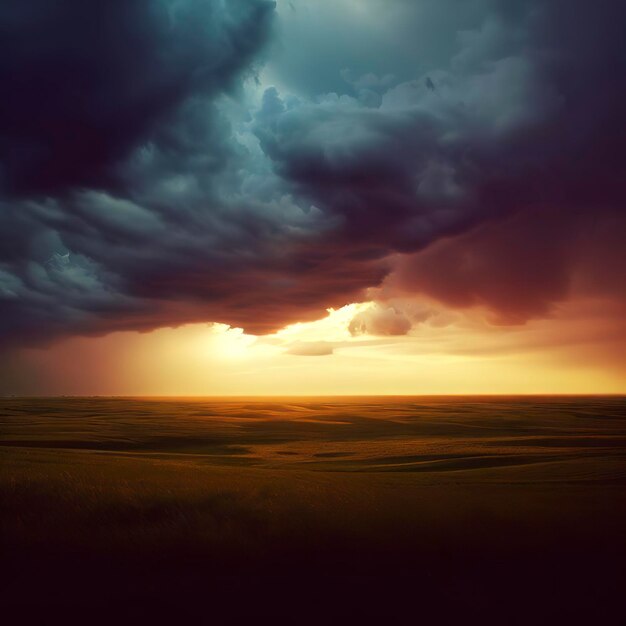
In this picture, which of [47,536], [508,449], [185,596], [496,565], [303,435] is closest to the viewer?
[185,596]

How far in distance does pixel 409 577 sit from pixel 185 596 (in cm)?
350

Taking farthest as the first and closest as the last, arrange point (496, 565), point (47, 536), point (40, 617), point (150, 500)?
point (150, 500) → point (47, 536) → point (496, 565) → point (40, 617)

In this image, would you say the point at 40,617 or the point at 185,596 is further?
the point at 185,596

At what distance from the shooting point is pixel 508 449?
20.9 metres

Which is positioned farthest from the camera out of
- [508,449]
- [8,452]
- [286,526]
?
[508,449]

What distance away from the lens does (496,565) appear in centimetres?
780

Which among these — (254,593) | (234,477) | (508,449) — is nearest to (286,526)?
(254,593)

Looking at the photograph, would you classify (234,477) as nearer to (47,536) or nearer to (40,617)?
(47,536)

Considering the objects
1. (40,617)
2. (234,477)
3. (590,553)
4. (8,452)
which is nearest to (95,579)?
(40,617)

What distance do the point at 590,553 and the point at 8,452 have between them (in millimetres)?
18224

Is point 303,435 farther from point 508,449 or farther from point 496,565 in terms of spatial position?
point 496,565

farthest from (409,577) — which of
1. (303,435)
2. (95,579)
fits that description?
(303,435)

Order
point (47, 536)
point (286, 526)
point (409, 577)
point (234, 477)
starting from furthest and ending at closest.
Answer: point (234, 477) → point (286, 526) → point (47, 536) → point (409, 577)

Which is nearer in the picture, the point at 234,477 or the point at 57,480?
the point at 57,480
